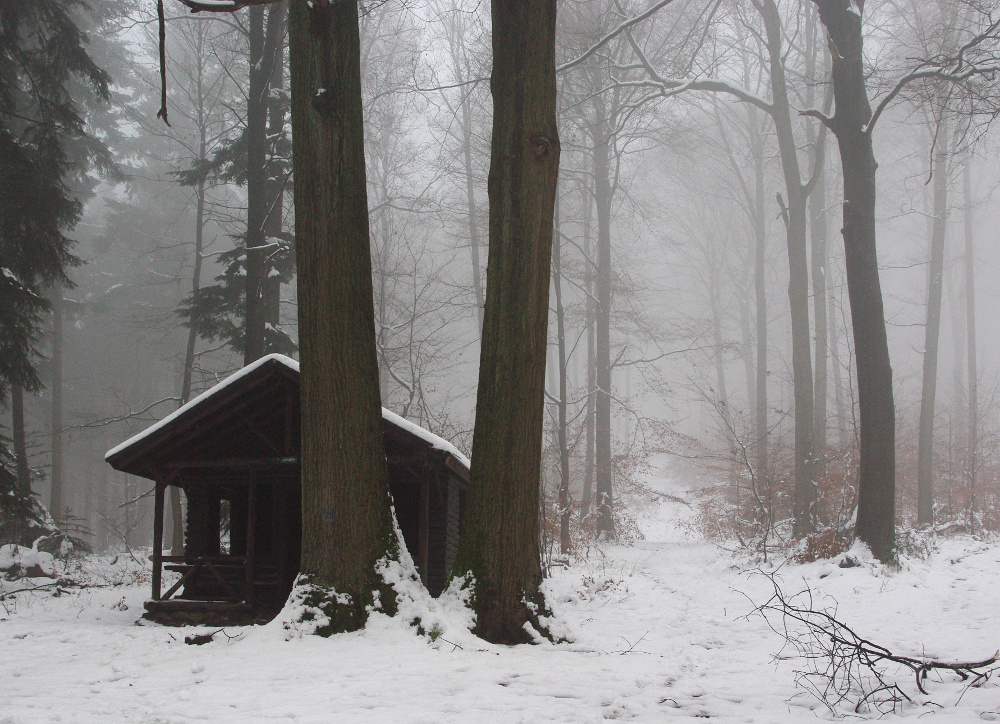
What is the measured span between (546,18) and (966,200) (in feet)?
75.3

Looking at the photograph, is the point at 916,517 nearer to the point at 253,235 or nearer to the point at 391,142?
the point at 253,235

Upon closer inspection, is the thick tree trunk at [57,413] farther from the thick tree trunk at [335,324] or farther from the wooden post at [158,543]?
the thick tree trunk at [335,324]

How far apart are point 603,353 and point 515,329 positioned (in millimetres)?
13967

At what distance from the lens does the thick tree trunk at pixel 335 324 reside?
245 inches

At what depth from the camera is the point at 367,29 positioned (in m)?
22.8

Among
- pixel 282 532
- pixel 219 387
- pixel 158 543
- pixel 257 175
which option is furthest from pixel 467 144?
pixel 158 543

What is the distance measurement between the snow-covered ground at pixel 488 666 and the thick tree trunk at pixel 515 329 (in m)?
0.56

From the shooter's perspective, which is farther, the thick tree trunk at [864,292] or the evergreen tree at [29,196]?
the evergreen tree at [29,196]

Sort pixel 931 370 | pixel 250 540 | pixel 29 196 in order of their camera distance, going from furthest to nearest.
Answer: pixel 931 370
pixel 29 196
pixel 250 540

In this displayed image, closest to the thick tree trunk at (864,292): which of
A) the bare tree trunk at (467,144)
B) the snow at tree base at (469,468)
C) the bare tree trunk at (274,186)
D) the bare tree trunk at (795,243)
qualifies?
the snow at tree base at (469,468)

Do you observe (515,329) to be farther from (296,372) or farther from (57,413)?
(57,413)

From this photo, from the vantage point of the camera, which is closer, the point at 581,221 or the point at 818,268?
the point at 818,268

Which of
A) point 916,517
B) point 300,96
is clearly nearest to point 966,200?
point 916,517

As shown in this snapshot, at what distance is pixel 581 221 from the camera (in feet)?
71.9
